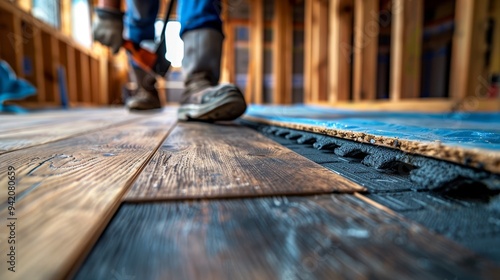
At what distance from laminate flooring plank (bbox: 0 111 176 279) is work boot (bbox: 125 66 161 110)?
151cm

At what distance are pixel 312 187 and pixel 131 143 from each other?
0.49m

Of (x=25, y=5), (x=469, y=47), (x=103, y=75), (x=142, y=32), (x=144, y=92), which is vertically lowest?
(x=144, y=92)

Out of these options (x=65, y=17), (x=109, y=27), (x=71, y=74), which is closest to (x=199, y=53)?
(x=109, y=27)

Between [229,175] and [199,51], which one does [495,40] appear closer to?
[199,51]

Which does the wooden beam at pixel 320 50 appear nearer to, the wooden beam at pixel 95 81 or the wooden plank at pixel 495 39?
the wooden plank at pixel 495 39

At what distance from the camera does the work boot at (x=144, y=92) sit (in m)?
2.02

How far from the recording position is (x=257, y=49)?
4.54 meters

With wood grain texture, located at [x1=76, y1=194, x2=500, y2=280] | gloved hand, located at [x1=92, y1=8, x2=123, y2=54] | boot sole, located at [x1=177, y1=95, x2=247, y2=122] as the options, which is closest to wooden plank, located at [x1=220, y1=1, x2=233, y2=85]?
gloved hand, located at [x1=92, y1=8, x2=123, y2=54]

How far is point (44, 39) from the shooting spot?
361cm

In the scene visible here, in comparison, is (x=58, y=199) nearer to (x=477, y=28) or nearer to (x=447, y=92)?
(x=477, y=28)

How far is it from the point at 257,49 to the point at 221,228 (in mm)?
4505

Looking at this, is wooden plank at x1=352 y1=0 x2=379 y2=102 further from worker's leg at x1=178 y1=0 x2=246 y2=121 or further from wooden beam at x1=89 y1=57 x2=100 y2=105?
wooden beam at x1=89 y1=57 x2=100 y2=105

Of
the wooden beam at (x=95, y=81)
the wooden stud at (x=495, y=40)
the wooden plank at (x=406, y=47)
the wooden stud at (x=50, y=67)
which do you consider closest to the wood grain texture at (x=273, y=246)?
the wooden plank at (x=406, y=47)

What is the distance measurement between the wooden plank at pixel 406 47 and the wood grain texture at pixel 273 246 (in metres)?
2.14
